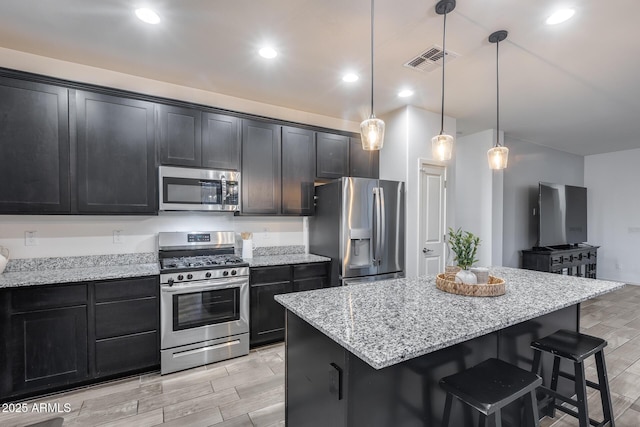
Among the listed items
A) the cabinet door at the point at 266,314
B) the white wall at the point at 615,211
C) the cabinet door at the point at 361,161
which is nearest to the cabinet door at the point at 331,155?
the cabinet door at the point at 361,161

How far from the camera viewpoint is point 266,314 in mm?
3195

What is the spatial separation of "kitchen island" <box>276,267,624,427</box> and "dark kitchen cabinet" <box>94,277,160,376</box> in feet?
5.10

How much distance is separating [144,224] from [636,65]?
502cm

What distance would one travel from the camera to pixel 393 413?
1344 mm

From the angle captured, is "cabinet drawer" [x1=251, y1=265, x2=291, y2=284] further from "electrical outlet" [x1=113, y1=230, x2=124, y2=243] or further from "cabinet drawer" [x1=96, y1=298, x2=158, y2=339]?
"electrical outlet" [x1=113, y1=230, x2=124, y2=243]

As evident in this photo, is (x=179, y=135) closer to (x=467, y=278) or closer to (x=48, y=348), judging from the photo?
(x=48, y=348)

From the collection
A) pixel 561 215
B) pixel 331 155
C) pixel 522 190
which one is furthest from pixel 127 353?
pixel 561 215

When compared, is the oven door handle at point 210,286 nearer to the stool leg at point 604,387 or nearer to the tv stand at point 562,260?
the stool leg at point 604,387

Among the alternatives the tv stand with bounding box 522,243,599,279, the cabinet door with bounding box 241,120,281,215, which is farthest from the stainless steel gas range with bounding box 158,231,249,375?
the tv stand with bounding box 522,243,599,279

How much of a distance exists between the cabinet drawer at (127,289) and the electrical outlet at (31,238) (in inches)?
33.5

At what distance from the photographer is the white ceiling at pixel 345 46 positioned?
6.70ft

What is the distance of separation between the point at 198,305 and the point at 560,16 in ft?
12.0

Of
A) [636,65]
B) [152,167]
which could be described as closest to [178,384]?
[152,167]

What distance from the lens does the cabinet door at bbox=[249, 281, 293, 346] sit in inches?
123
